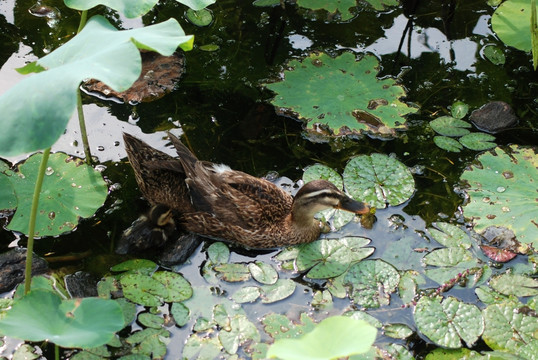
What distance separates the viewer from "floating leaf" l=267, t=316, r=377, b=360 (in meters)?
3.24

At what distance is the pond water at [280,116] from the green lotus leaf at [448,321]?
96 millimetres

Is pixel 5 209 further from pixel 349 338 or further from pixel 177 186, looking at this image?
pixel 349 338

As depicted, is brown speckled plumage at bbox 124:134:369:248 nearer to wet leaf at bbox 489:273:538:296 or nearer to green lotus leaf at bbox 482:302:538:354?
wet leaf at bbox 489:273:538:296

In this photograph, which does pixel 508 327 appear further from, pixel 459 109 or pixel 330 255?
pixel 459 109

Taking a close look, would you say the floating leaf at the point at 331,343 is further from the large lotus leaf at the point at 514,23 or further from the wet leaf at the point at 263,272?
the large lotus leaf at the point at 514,23

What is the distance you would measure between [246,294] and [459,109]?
325 centimetres

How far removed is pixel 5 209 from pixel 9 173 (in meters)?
0.33

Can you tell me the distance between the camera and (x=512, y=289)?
17.4ft

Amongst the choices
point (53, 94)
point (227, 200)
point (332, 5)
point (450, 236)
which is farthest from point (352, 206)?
point (332, 5)

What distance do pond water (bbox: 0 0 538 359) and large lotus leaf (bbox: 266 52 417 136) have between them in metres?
0.16

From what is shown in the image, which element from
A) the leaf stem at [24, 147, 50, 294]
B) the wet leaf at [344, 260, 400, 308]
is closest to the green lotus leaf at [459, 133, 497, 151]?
the wet leaf at [344, 260, 400, 308]

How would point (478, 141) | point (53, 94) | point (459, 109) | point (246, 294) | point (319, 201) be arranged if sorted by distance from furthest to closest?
point (459, 109), point (478, 141), point (319, 201), point (246, 294), point (53, 94)

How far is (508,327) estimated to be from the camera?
497 centimetres

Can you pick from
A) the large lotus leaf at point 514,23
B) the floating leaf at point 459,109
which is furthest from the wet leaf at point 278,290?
the large lotus leaf at point 514,23
